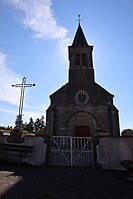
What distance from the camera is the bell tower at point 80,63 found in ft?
70.4

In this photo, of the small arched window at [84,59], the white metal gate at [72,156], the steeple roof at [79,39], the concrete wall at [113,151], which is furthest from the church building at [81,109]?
the concrete wall at [113,151]

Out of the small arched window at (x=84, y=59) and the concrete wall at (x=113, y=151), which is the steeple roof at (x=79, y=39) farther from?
the concrete wall at (x=113, y=151)

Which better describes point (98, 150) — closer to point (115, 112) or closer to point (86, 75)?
point (115, 112)

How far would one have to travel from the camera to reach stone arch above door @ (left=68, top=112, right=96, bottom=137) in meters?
18.8

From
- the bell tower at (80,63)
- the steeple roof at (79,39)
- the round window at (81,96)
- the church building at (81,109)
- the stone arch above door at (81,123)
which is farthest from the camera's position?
the steeple roof at (79,39)

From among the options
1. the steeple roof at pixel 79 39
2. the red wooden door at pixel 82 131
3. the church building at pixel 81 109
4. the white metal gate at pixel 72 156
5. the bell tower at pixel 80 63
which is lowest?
the white metal gate at pixel 72 156

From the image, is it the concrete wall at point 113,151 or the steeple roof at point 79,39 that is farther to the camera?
the steeple roof at point 79,39

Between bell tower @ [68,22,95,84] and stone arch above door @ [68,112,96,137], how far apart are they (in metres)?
4.34

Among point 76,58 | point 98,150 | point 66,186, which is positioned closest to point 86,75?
point 76,58

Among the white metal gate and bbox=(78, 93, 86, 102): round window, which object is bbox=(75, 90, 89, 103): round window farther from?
the white metal gate

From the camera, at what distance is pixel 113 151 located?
895 cm

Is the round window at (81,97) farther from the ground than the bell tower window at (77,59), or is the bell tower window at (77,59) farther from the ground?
the bell tower window at (77,59)

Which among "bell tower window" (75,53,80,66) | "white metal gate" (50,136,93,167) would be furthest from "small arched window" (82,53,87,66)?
"white metal gate" (50,136,93,167)

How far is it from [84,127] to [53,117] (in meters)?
3.48
